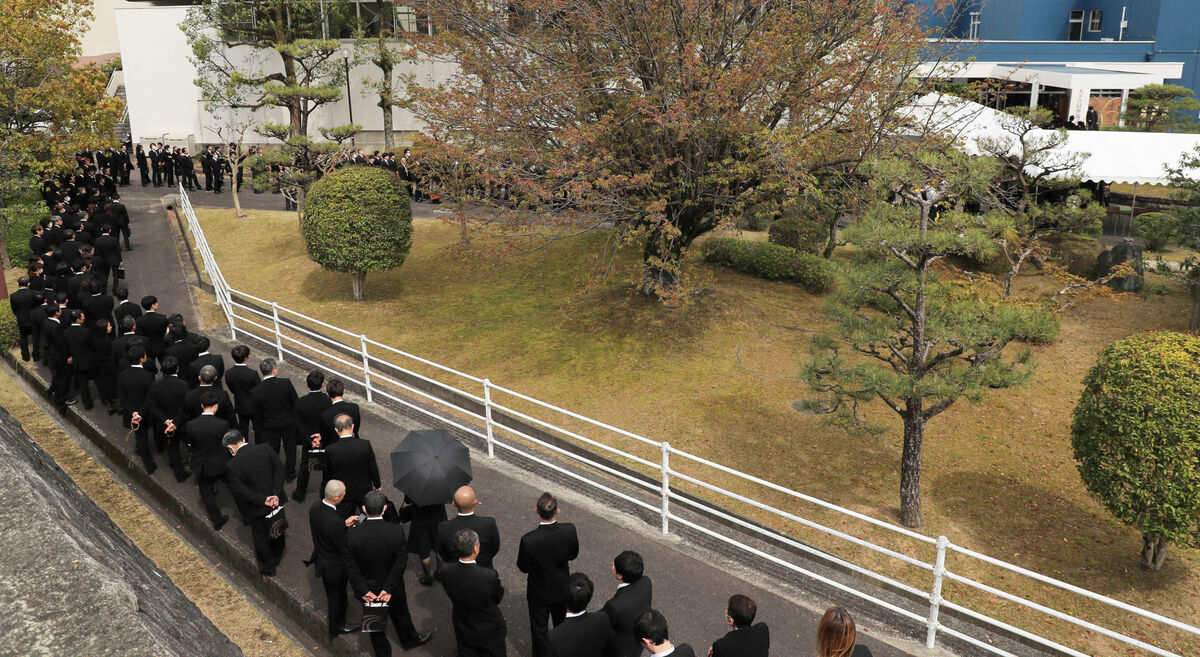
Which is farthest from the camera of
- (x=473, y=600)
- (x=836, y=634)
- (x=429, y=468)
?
(x=429, y=468)

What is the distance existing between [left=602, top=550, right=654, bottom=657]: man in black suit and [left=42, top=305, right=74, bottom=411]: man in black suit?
910 centimetres

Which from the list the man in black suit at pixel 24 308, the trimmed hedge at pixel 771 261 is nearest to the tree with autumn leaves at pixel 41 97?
the man in black suit at pixel 24 308

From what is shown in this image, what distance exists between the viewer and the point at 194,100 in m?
36.1

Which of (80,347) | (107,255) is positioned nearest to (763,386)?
(80,347)

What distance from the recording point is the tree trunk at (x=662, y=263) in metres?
14.7

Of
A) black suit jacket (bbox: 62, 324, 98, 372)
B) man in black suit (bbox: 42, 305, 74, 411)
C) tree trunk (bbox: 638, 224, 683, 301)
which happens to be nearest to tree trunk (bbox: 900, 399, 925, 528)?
tree trunk (bbox: 638, 224, 683, 301)

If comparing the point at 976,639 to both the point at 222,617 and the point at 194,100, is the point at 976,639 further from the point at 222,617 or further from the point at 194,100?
the point at 194,100

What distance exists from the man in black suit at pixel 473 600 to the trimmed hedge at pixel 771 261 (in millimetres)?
13716

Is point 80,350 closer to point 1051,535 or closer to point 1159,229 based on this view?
point 1051,535

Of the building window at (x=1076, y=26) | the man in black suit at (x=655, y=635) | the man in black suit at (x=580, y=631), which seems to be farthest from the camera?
the building window at (x=1076, y=26)

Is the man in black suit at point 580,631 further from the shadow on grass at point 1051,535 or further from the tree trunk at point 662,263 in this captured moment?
the tree trunk at point 662,263

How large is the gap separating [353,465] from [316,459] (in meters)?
1.22

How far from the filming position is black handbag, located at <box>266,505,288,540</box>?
6840 mm

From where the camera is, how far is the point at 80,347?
10312 millimetres
